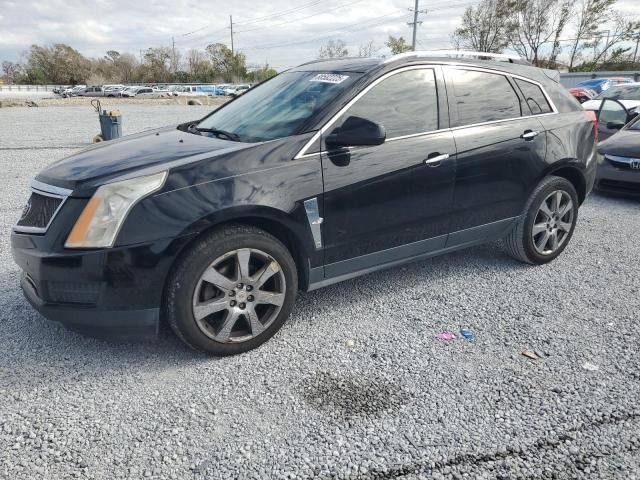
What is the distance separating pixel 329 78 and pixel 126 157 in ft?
4.97

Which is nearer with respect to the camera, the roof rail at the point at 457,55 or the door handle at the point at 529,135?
the roof rail at the point at 457,55

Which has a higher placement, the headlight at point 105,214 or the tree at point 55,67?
the tree at point 55,67

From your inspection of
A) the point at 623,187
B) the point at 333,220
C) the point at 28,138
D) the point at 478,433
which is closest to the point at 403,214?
the point at 333,220

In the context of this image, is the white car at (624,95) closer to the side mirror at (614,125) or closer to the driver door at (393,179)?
the side mirror at (614,125)

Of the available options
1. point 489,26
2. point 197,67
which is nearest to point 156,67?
point 197,67

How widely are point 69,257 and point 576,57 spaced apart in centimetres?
6126

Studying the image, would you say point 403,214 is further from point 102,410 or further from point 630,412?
point 102,410

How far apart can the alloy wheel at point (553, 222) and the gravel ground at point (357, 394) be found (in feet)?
1.73

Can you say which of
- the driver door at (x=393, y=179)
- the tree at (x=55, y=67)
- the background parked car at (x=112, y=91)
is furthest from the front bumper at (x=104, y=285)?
the tree at (x=55, y=67)

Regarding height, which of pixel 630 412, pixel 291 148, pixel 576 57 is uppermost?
pixel 576 57

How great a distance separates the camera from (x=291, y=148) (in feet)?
9.95

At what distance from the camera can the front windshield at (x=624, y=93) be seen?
35.1 ft

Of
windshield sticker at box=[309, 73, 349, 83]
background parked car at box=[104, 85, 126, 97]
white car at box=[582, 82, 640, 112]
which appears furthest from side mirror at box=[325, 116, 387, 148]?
background parked car at box=[104, 85, 126, 97]

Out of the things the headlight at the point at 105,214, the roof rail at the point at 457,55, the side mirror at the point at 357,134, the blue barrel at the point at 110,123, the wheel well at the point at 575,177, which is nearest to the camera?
the headlight at the point at 105,214
